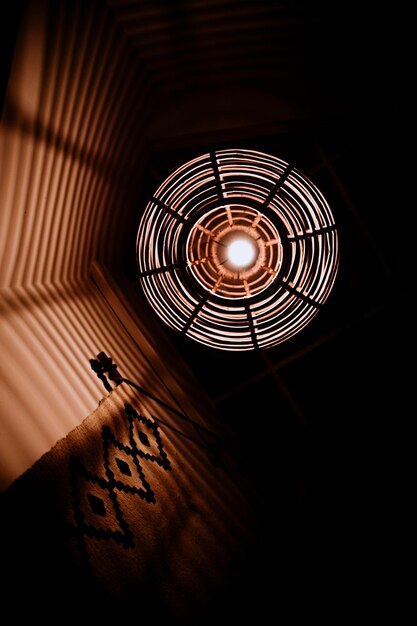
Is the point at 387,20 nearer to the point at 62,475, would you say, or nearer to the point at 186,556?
the point at 62,475

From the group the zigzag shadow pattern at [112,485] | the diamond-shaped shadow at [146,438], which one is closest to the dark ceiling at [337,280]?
the diamond-shaped shadow at [146,438]

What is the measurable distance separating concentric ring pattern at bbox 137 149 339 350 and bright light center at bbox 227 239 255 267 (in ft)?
0.04

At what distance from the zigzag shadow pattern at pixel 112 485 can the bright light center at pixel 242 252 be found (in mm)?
912

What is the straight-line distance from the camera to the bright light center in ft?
7.34

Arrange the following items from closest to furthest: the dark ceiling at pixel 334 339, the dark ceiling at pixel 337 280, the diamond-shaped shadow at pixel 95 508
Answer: the diamond-shaped shadow at pixel 95 508 → the dark ceiling at pixel 337 280 → the dark ceiling at pixel 334 339

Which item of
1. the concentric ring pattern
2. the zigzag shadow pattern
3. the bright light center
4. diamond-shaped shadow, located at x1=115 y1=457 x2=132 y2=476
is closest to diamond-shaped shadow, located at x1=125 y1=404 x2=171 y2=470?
the zigzag shadow pattern

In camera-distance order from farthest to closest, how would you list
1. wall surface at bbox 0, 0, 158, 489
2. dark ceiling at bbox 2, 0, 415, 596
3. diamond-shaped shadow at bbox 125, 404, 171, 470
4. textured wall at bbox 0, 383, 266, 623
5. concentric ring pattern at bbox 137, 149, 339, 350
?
1. dark ceiling at bbox 2, 0, 415, 596
2. diamond-shaped shadow at bbox 125, 404, 171, 470
3. concentric ring pattern at bbox 137, 149, 339, 350
4. wall surface at bbox 0, 0, 158, 489
5. textured wall at bbox 0, 383, 266, 623

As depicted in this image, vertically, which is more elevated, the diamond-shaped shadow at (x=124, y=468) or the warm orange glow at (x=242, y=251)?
the warm orange glow at (x=242, y=251)

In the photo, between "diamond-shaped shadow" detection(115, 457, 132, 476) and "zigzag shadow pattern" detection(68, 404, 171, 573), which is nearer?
"zigzag shadow pattern" detection(68, 404, 171, 573)

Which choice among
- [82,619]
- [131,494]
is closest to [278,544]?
[131,494]

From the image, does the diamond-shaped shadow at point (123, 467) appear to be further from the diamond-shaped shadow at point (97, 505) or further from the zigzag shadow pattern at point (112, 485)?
the diamond-shaped shadow at point (97, 505)

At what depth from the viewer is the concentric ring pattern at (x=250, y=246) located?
7.18 ft

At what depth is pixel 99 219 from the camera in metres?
2.98

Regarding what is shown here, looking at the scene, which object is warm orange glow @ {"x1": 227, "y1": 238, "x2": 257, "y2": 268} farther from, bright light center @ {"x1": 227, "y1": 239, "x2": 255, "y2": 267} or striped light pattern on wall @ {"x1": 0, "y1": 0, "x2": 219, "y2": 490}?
striped light pattern on wall @ {"x1": 0, "y1": 0, "x2": 219, "y2": 490}
